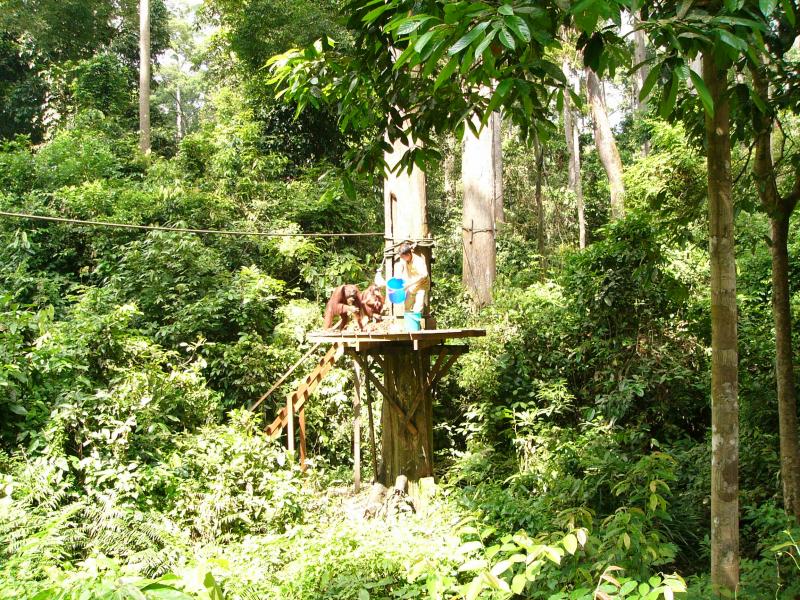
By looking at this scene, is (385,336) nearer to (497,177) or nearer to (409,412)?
(409,412)

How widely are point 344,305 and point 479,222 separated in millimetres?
4870

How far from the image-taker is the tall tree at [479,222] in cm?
1007

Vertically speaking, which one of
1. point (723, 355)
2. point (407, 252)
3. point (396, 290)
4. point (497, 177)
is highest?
point (497, 177)

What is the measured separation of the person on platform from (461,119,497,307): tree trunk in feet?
12.6

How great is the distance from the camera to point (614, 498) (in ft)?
17.6

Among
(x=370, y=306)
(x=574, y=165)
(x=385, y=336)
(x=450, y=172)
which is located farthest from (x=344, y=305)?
(x=574, y=165)

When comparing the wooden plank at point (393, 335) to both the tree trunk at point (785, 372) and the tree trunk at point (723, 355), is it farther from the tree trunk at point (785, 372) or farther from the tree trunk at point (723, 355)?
the tree trunk at point (723, 355)

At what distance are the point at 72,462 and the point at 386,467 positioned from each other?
9.52 ft

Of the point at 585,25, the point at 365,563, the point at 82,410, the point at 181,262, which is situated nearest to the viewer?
the point at 585,25

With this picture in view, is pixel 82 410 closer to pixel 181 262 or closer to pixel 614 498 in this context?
pixel 181 262

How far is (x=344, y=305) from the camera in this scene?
5.97 m

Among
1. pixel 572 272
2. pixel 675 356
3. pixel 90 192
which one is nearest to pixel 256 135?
pixel 90 192

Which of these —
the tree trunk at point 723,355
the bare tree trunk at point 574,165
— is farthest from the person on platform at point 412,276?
the bare tree trunk at point 574,165

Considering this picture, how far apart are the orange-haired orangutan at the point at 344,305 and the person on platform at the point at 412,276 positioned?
0.96ft
